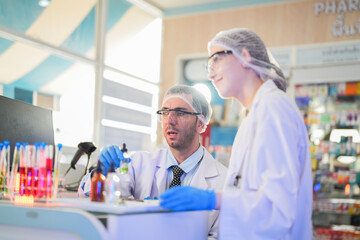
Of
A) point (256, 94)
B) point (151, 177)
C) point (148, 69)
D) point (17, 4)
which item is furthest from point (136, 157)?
point (148, 69)

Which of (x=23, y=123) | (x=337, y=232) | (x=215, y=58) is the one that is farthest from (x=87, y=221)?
(x=337, y=232)

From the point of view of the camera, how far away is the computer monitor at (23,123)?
203 centimetres

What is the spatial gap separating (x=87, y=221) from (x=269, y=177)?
2.00 feet

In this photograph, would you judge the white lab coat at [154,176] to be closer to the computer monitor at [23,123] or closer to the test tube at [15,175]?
the computer monitor at [23,123]

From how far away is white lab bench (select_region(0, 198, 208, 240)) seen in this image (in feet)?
4.17

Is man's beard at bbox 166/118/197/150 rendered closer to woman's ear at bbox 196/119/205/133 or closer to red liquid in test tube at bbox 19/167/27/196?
woman's ear at bbox 196/119/205/133

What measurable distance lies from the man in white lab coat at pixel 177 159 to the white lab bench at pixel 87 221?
79 centimetres

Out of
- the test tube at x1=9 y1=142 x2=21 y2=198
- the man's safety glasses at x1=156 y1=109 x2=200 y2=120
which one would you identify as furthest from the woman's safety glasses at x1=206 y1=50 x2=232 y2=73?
the test tube at x1=9 y1=142 x2=21 y2=198

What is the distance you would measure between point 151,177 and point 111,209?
109 centimetres

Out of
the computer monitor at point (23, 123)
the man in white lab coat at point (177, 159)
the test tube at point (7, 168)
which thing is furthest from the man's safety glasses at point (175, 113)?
the test tube at point (7, 168)

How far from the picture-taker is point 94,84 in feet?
17.8

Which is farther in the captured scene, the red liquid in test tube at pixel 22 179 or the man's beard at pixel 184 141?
the man's beard at pixel 184 141

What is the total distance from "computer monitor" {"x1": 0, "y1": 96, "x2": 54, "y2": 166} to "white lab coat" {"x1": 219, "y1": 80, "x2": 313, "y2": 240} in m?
1.03

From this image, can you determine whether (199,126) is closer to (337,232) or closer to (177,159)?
(177,159)
